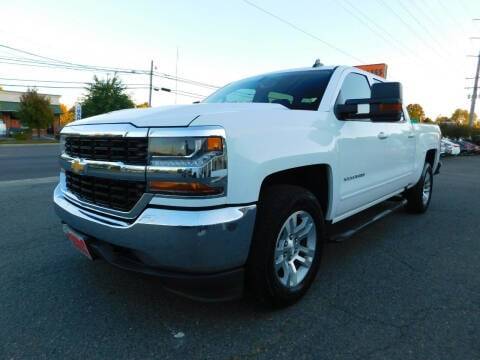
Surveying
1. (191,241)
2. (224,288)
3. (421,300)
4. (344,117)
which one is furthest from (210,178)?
(421,300)

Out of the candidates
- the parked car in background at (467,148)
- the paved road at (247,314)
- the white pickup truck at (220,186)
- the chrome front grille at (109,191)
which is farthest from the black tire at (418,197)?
the parked car in background at (467,148)

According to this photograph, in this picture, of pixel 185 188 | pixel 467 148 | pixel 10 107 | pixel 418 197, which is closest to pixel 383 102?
pixel 185 188

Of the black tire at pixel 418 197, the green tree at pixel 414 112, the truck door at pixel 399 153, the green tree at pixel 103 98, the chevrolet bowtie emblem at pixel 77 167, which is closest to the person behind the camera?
the chevrolet bowtie emblem at pixel 77 167

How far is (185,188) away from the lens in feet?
6.06

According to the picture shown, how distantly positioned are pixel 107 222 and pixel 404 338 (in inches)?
77.8

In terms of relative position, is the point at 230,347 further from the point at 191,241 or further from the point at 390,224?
the point at 390,224

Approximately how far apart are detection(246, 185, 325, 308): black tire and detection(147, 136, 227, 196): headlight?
16.9 inches

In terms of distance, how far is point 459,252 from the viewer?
3766mm

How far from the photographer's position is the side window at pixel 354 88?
10.3ft

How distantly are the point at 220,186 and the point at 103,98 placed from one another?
3859cm

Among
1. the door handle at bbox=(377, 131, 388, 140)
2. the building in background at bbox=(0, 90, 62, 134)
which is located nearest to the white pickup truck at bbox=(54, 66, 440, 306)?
the door handle at bbox=(377, 131, 388, 140)

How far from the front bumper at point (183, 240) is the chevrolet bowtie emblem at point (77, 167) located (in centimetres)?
44

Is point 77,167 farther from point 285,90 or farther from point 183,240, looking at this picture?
point 285,90

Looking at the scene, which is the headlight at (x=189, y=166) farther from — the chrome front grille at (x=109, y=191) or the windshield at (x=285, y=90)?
the windshield at (x=285, y=90)
